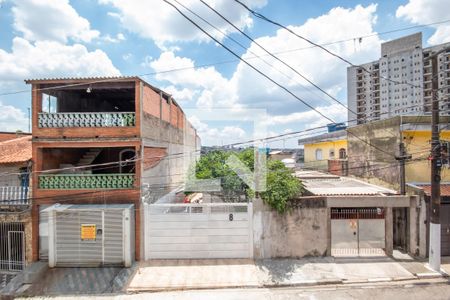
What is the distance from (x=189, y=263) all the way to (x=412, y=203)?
29.9 ft

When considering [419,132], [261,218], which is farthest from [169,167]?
[419,132]

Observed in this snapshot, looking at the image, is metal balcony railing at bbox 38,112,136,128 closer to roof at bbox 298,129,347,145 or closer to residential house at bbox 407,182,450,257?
residential house at bbox 407,182,450,257

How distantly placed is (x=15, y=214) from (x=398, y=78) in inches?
2574

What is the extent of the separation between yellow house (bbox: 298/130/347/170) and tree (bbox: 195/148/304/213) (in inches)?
316

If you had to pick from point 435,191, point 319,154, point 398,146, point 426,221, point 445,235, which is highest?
point 398,146

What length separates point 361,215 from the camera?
33.7 ft

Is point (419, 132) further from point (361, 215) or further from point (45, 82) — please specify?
point (45, 82)

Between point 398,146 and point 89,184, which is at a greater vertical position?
point 398,146

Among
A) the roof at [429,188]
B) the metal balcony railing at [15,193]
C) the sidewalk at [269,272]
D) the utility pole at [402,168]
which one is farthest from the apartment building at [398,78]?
the metal balcony railing at [15,193]

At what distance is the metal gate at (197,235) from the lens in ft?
32.8

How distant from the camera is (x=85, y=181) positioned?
1005cm

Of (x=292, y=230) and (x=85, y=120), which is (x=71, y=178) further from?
(x=292, y=230)

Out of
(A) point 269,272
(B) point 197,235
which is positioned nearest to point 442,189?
(A) point 269,272

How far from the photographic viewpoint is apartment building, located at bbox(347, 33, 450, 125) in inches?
1989
